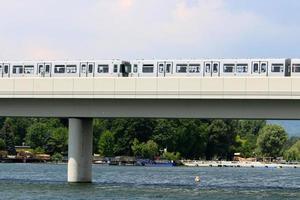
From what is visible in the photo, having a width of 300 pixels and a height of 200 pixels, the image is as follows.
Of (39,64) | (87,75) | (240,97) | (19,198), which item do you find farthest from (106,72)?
(19,198)

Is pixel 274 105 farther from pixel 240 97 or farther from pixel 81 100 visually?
pixel 81 100

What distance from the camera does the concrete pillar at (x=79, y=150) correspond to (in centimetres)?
7638

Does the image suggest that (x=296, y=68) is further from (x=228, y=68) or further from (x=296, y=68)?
(x=228, y=68)

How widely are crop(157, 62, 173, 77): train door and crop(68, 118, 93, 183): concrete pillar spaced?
8.01m

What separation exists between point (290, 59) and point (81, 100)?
19.5 m

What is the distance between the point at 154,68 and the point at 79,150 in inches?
408

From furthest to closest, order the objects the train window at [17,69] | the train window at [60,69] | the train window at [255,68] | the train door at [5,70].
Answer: the train door at [5,70] < the train window at [17,69] < the train window at [60,69] < the train window at [255,68]

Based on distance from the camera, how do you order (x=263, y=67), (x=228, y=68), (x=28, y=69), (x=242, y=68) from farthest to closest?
(x=28, y=69)
(x=228, y=68)
(x=242, y=68)
(x=263, y=67)

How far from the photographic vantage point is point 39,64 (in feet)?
270

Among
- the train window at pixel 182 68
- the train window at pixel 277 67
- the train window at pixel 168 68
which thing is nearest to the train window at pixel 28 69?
the train window at pixel 168 68

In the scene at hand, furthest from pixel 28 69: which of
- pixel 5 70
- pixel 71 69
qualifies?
pixel 71 69

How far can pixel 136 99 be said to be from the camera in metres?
74.1

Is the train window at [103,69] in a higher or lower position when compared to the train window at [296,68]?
higher

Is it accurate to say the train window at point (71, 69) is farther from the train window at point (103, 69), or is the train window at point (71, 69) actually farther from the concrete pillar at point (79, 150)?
the concrete pillar at point (79, 150)
